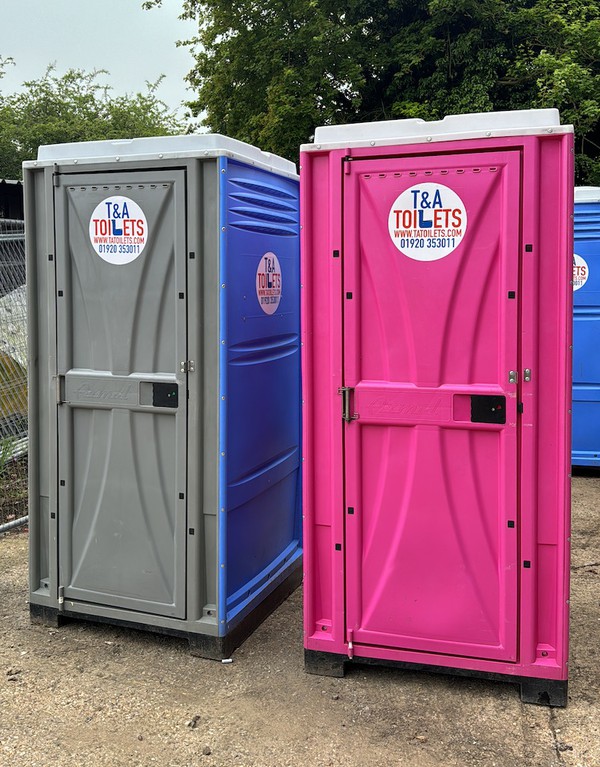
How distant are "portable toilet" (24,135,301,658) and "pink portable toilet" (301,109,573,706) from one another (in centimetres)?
46

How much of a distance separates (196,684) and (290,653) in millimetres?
492

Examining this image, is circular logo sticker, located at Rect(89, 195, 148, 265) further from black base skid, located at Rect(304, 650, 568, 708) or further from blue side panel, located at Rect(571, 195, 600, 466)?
blue side panel, located at Rect(571, 195, 600, 466)

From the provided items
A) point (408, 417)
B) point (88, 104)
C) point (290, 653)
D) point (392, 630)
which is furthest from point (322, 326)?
point (88, 104)

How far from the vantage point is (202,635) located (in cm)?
358

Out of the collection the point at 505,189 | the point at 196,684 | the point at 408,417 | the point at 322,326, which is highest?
the point at 505,189

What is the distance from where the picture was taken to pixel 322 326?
10.8 ft

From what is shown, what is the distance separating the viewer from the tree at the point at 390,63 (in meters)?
14.5

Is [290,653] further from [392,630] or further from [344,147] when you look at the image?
[344,147]

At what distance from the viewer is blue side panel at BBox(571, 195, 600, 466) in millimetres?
6551

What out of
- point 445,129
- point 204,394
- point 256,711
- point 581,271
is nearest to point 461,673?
point 256,711

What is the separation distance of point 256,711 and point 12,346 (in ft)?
15.5

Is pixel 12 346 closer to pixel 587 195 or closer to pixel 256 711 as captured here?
pixel 256 711

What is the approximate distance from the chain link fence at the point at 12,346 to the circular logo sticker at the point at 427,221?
444 centimetres

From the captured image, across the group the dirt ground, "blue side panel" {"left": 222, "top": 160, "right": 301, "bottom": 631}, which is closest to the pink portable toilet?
the dirt ground
